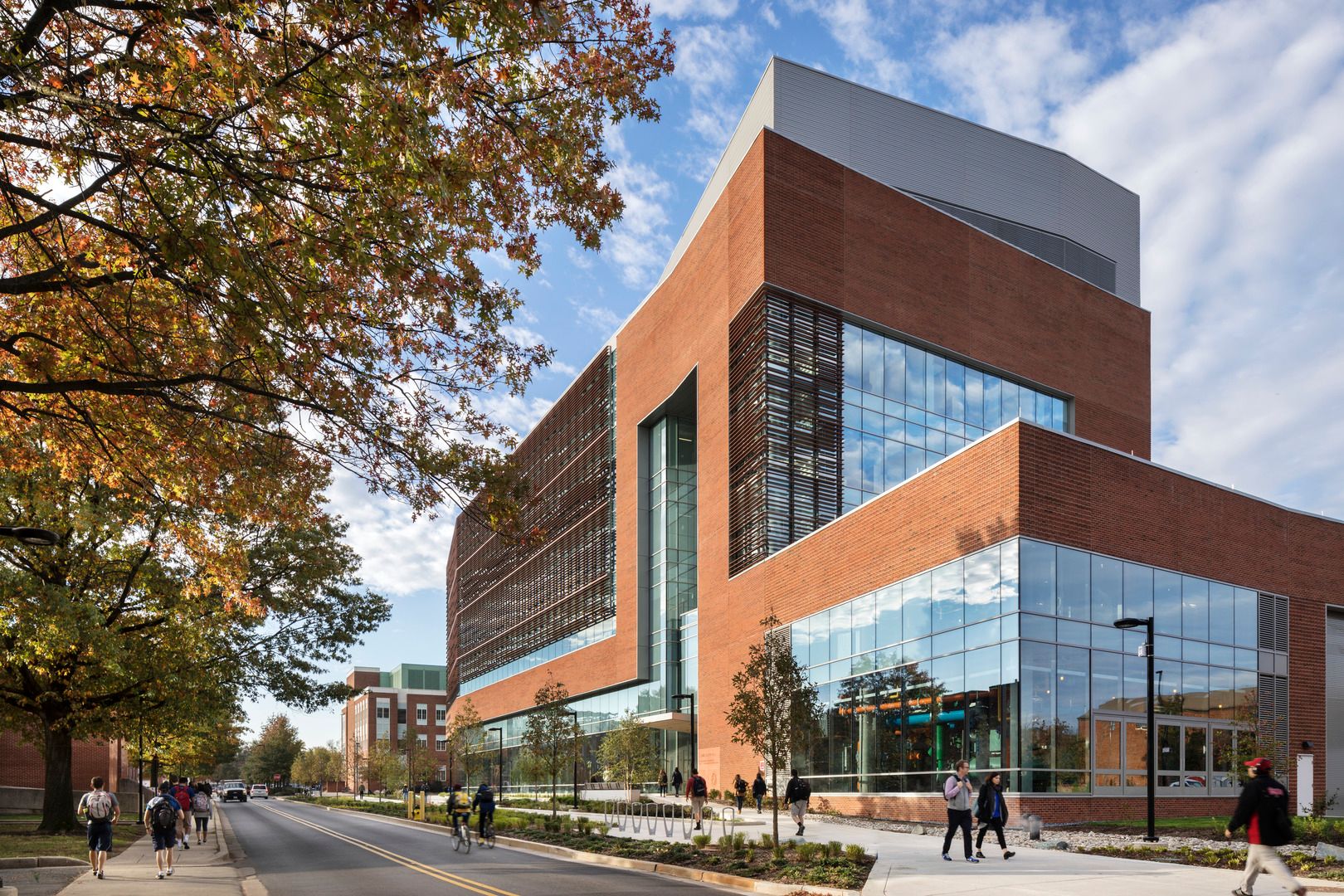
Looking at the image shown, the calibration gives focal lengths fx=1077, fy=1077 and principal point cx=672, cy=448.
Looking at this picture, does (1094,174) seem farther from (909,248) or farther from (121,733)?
(121,733)

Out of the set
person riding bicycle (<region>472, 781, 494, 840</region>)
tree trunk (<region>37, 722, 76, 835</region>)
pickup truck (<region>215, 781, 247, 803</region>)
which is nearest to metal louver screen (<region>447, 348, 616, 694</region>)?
person riding bicycle (<region>472, 781, 494, 840</region>)

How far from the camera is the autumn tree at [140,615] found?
66.0 ft

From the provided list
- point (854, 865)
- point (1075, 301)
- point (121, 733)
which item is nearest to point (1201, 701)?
point (854, 865)

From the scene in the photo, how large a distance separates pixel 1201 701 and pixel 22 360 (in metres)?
28.3

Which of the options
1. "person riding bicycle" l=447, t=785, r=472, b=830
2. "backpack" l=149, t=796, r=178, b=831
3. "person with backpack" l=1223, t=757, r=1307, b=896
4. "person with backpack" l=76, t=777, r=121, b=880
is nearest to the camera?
"person with backpack" l=1223, t=757, r=1307, b=896

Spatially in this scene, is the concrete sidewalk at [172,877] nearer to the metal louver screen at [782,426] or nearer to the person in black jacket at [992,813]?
the person in black jacket at [992,813]

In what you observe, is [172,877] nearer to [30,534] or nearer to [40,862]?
[40,862]

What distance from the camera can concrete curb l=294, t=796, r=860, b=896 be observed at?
1537 centimetres

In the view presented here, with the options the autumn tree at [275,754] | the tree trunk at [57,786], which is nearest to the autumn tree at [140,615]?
the tree trunk at [57,786]

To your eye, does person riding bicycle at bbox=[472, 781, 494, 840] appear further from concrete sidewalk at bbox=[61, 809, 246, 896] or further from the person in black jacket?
the person in black jacket

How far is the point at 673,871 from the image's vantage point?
19000mm

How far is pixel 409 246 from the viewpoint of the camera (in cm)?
962

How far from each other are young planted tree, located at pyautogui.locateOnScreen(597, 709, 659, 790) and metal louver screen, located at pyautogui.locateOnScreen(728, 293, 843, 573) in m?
9.31

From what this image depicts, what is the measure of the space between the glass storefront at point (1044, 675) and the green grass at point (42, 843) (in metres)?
19.2
